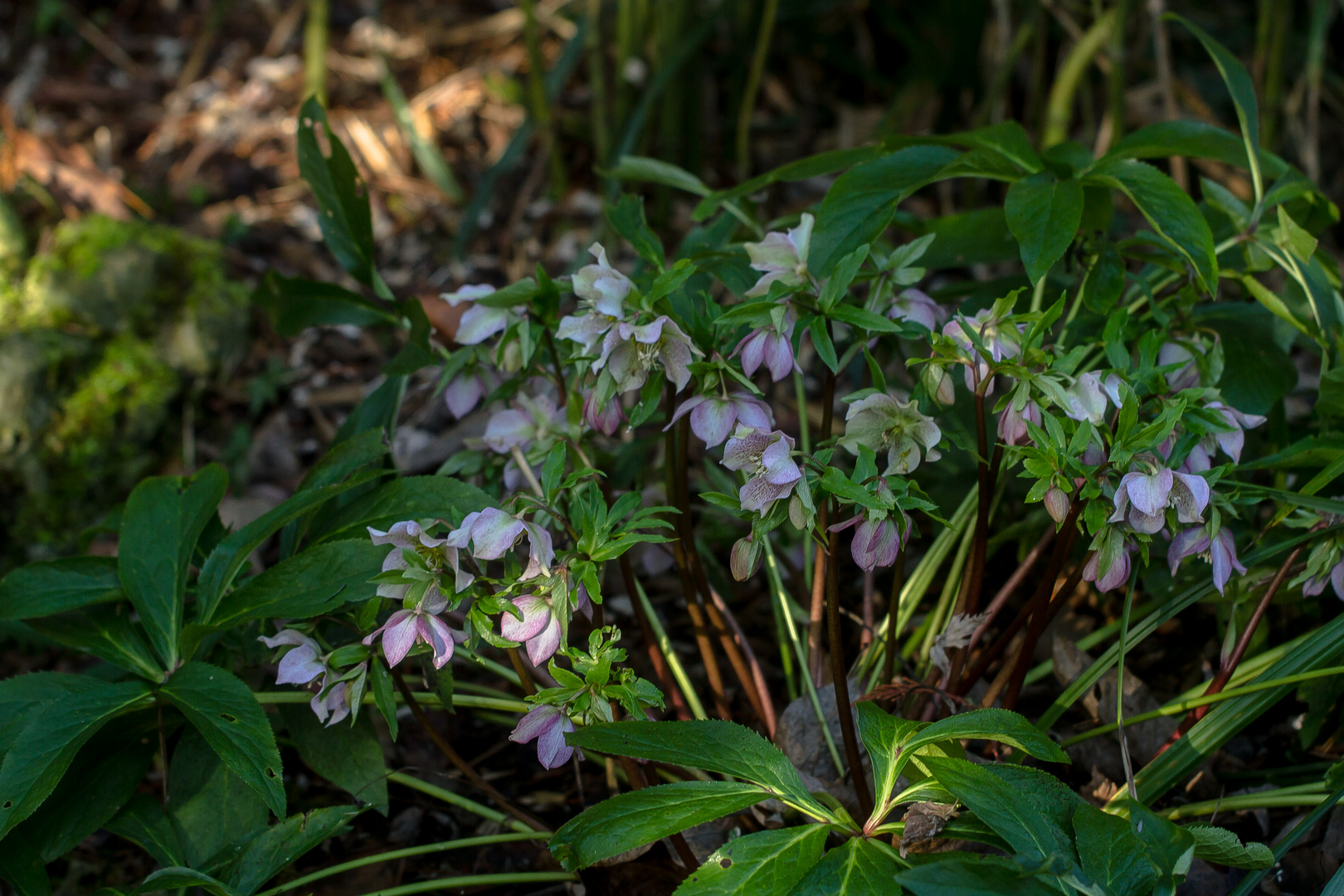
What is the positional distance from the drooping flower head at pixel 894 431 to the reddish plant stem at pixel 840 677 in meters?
0.09

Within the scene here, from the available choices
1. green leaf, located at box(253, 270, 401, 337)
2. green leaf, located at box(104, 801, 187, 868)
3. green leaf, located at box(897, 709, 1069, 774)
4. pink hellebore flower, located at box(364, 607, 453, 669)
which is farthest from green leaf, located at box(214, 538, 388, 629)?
green leaf, located at box(897, 709, 1069, 774)

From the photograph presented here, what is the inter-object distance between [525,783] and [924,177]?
932mm

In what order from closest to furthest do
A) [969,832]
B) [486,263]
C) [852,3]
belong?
[969,832], [486,263], [852,3]

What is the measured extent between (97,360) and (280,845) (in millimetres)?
1438

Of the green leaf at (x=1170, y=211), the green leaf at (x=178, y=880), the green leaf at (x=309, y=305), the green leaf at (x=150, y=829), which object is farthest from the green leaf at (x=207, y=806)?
the green leaf at (x=1170, y=211)

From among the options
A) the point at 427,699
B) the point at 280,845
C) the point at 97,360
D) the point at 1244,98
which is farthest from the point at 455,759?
the point at 97,360

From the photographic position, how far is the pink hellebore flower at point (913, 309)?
95 centimetres

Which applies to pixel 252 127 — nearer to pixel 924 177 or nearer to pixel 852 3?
pixel 852 3

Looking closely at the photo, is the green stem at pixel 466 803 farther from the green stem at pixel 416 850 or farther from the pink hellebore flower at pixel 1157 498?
the pink hellebore flower at pixel 1157 498

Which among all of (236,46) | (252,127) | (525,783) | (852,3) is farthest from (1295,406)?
(236,46)

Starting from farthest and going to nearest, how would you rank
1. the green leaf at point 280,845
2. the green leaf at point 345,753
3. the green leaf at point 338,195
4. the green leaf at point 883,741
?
the green leaf at point 338,195 < the green leaf at point 345,753 < the green leaf at point 280,845 < the green leaf at point 883,741

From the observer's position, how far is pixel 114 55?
10.8ft

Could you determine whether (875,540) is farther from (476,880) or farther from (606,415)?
(476,880)

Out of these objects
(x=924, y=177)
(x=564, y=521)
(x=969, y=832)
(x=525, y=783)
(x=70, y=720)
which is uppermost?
(x=924, y=177)
